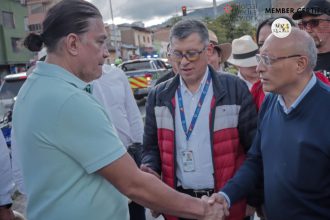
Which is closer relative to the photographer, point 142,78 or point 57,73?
point 57,73

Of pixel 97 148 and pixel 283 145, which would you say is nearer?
pixel 97 148

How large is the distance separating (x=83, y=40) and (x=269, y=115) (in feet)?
3.98

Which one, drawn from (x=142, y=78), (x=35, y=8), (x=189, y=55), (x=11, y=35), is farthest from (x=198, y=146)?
(x=35, y=8)

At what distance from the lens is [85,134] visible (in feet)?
5.82

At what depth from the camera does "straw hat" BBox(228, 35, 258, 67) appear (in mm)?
4155

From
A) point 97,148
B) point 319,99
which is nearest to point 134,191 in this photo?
point 97,148

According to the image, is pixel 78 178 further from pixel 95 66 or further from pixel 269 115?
pixel 269 115

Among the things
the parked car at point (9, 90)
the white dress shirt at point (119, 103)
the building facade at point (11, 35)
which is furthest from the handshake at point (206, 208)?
the building facade at point (11, 35)

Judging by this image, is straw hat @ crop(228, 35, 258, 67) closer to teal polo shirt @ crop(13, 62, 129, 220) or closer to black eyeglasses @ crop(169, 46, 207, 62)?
black eyeglasses @ crop(169, 46, 207, 62)

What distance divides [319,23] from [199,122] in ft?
4.87

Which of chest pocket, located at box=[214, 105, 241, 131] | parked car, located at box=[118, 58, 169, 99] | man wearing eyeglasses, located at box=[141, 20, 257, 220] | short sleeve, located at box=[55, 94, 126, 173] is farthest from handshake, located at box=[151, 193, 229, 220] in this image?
parked car, located at box=[118, 58, 169, 99]

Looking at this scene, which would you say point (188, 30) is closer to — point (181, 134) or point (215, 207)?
point (181, 134)

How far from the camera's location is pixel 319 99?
2186 mm

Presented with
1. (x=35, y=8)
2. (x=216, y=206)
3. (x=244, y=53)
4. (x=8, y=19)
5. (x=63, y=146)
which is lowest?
(x=216, y=206)
